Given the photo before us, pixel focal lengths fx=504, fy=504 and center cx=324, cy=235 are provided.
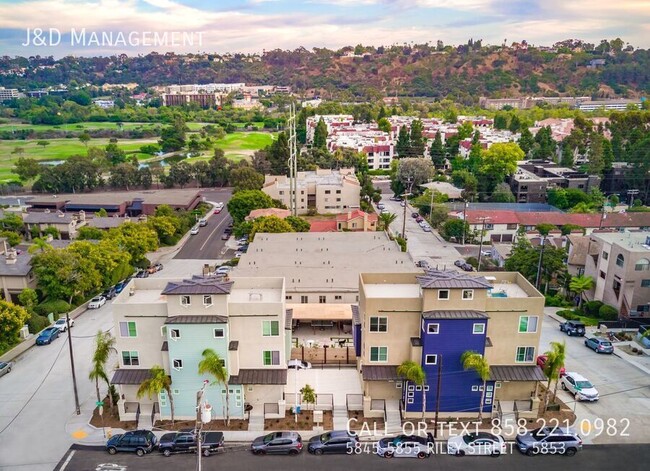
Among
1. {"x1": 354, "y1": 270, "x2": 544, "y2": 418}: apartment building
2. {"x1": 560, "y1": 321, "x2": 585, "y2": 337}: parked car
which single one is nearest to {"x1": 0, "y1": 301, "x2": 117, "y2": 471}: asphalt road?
{"x1": 354, "y1": 270, "x2": 544, "y2": 418}: apartment building

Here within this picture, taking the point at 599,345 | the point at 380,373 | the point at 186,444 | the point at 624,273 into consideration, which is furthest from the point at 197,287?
the point at 624,273

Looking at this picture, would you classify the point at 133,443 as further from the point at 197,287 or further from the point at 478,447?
the point at 478,447

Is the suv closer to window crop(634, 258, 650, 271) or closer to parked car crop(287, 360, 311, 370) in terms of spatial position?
parked car crop(287, 360, 311, 370)

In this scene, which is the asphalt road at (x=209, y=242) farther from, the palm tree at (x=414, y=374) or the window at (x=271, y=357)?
the palm tree at (x=414, y=374)

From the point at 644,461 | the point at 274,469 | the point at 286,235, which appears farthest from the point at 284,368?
the point at 286,235

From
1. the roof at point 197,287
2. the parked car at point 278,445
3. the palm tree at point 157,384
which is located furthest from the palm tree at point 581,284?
the palm tree at point 157,384

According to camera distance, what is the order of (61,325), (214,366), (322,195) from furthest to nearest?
(322,195) < (61,325) < (214,366)
